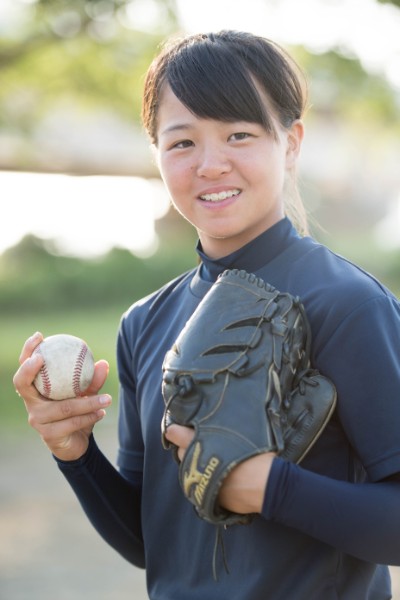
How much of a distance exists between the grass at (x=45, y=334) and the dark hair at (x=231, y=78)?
7495mm

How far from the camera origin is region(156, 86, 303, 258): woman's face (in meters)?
2.00

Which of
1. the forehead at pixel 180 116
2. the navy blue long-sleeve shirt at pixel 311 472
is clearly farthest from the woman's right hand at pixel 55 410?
the forehead at pixel 180 116

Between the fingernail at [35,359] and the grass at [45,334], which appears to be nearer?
the fingernail at [35,359]

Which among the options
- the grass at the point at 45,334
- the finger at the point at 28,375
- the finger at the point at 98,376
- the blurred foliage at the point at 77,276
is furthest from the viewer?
the blurred foliage at the point at 77,276

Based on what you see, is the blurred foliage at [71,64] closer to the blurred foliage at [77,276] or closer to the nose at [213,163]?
the nose at [213,163]

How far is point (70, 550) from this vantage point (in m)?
5.47

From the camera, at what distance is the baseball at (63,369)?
2.12 metres

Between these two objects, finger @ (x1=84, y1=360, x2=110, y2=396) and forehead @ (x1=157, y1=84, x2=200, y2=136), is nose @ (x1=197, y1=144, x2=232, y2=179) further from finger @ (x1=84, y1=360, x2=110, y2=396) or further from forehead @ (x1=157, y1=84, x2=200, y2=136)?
finger @ (x1=84, y1=360, x2=110, y2=396)

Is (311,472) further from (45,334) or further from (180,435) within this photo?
(45,334)

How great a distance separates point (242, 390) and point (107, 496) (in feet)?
2.22

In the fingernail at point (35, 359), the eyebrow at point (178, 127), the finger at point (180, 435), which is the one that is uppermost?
the eyebrow at point (178, 127)

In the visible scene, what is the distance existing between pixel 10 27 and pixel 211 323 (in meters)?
9.82

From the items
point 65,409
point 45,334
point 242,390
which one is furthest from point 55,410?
point 45,334

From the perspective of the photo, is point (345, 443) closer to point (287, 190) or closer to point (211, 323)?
point (211, 323)
